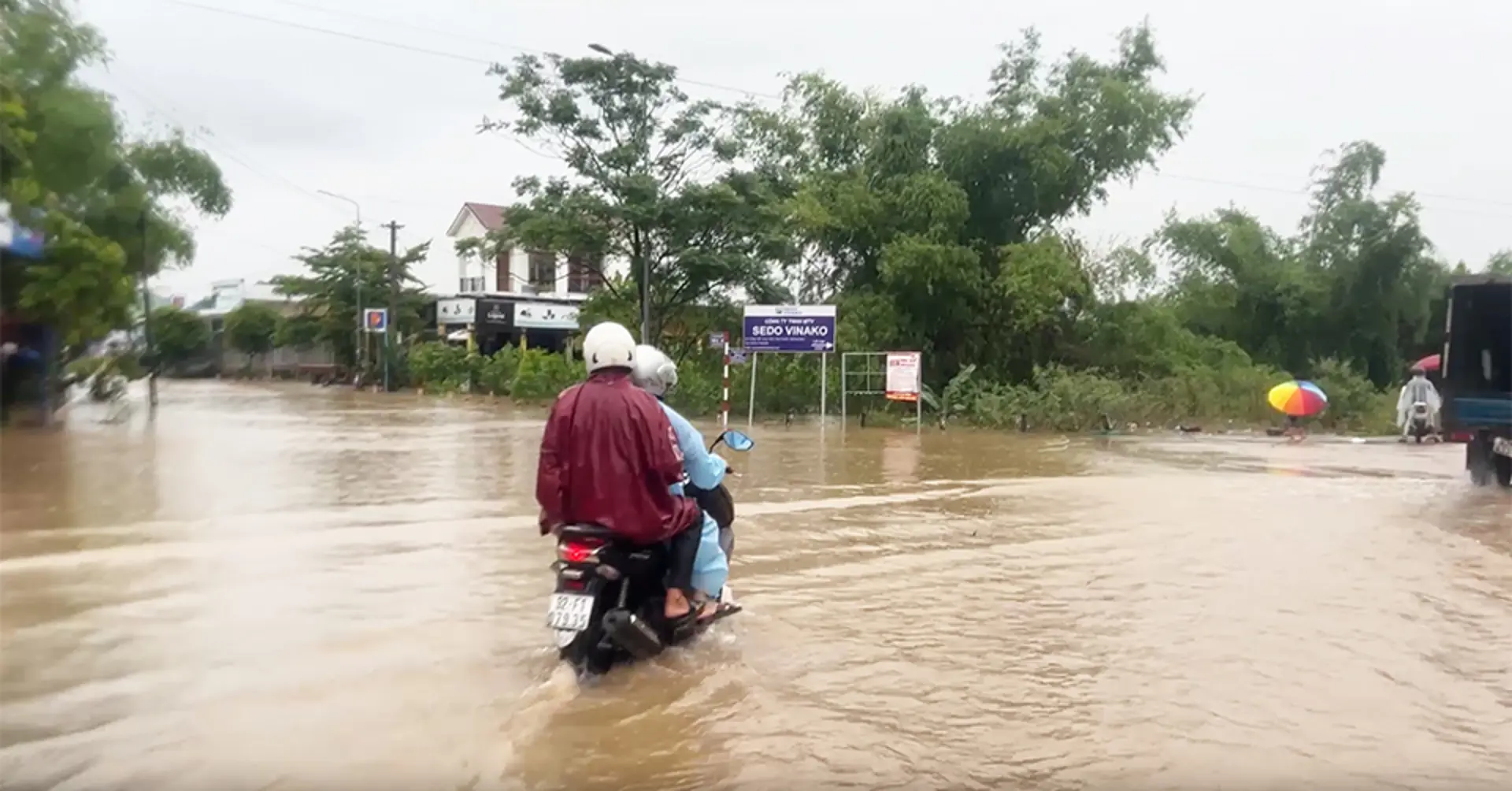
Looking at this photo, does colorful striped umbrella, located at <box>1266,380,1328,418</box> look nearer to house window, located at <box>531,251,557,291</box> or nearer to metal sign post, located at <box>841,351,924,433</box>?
metal sign post, located at <box>841,351,924,433</box>

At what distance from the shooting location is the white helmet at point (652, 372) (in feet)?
19.5

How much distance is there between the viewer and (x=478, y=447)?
57.6 ft

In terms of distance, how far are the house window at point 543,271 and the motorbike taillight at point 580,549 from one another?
2336 cm

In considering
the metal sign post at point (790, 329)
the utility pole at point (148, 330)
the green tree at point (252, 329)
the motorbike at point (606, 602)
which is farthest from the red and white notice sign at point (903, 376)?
the motorbike at point (606, 602)

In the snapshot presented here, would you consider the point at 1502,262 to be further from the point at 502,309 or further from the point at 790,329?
the point at 502,309

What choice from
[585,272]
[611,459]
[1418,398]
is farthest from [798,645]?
[585,272]

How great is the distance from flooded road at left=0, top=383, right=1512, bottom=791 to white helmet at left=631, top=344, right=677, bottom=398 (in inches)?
48.9

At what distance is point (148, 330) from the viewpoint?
1848cm

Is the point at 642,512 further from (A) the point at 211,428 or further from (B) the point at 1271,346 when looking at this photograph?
(B) the point at 1271,346

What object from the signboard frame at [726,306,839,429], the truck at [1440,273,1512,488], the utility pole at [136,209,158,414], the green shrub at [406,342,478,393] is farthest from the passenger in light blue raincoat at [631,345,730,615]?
the green shrub at [406,342,478,393]

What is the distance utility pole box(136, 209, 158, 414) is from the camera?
1492 cm

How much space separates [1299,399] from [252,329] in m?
24.5

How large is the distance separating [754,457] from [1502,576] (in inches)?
375

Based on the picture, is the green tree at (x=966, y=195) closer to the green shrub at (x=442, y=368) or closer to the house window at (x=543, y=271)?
the house window at (x=543, y=271)
